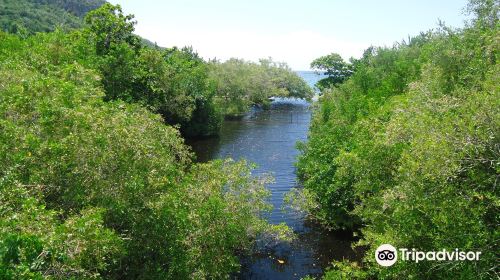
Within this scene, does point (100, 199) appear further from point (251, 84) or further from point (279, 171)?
point (251, 84)

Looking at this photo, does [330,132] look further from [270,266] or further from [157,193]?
[157,193]

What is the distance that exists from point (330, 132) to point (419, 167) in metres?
21.1

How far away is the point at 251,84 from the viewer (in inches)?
3649

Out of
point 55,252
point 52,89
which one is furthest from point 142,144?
point 55,252

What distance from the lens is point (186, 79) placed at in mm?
60375

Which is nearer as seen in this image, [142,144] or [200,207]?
[142,144]

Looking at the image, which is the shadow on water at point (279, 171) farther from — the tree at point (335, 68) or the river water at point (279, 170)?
the tree at point (335, 68)

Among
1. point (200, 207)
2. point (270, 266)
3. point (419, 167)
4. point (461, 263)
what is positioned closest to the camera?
point (461, 263)

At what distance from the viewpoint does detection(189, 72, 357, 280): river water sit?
27.7 metres

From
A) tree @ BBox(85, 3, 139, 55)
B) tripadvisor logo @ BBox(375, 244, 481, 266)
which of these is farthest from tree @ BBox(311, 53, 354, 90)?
tripadvisor logo @ BBox(375, 244, 481, 266)

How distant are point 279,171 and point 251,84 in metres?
46.7

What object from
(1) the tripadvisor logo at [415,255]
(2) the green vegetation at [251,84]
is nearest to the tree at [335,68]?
(2) the green vegetation at [251,84]

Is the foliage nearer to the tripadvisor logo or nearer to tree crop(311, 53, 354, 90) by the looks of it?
the tripadvisor logo

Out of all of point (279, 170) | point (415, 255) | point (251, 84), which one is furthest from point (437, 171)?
point (251, 84)
